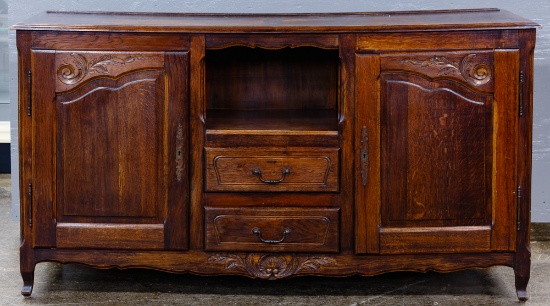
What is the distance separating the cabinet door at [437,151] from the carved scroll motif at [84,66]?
2.18 feet

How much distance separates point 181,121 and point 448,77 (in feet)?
2.44

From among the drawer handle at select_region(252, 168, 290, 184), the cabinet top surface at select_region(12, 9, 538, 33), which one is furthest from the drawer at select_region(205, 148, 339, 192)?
the cabinet top surface at select_region(12, 9, 538, 33)

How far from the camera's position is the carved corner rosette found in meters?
2.66

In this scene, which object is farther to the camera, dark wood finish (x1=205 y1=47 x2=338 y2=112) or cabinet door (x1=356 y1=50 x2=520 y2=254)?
dark wood finish (x1=205 y1=47 x2=338 y2=112)

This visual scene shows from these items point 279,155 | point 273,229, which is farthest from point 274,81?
point 273,229

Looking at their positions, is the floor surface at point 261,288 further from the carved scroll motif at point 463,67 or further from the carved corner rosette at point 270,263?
the carved scroll motif at point 463,67

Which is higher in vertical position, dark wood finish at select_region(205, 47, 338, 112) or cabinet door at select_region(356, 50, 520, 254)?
dark wood finish at select_region(205, 47, 338, 112)

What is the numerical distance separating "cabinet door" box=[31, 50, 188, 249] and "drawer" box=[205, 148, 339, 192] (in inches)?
5.3

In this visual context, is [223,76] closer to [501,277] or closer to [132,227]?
[132,227]

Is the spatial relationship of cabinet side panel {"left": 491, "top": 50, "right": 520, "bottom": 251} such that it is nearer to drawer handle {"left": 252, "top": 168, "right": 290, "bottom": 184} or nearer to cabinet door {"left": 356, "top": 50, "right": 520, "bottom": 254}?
cabinet door {"left": 356, "top": 50, "right": 520, "bottom": 254}

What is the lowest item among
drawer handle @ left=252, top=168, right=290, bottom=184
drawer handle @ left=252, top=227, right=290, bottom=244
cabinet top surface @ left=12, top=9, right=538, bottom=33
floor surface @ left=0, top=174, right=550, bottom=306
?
floor surface @ left=0, top=174, right=550, bottom=306

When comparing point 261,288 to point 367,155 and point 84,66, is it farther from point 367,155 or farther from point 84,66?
point 84,66

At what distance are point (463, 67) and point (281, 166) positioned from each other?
568 millimetres

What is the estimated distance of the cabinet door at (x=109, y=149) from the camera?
2.59 metres
